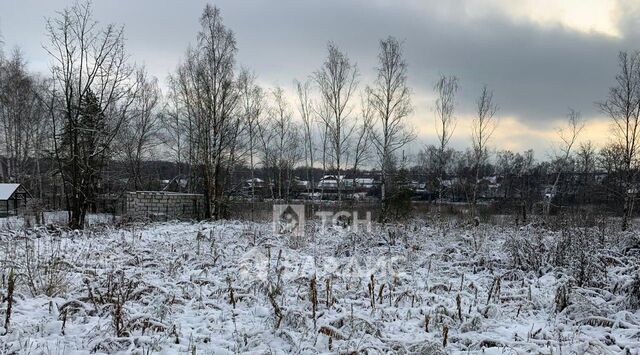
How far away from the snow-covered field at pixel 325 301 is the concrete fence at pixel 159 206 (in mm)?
9237

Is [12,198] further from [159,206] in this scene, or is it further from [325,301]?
[325,301]

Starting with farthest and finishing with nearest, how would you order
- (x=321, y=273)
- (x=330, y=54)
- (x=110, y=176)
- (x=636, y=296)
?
(x=110, y=176) → (x=330, y=54) → (x=321, y=273) → (x=636, y=296)

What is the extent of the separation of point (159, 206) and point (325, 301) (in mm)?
15373

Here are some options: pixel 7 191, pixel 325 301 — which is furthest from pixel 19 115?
pixel 325 301

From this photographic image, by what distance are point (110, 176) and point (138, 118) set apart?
8434 mm

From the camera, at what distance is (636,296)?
509 cm

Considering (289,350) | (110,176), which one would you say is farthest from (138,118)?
(289,350)

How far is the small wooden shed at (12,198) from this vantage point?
77.9 ft

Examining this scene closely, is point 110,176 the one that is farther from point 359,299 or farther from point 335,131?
point 359,299

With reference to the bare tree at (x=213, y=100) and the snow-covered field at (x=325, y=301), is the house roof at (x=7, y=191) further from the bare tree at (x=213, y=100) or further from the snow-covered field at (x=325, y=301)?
the snow-covered field at (x=325, y=301)

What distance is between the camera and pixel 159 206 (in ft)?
60.9

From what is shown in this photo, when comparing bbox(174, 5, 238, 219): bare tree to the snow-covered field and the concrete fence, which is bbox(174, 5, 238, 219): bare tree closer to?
the concrete fence

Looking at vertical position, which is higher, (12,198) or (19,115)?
(19,115)

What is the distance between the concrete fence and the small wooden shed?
32.8 feet
